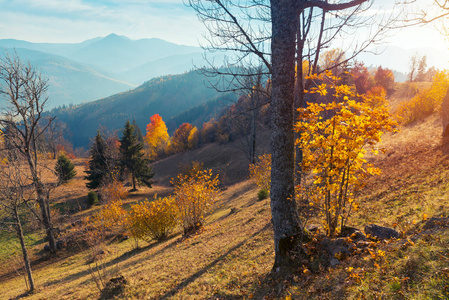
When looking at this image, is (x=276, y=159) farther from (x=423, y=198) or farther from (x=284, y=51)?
(x=423, y=198)

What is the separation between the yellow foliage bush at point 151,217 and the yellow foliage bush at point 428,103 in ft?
54.0

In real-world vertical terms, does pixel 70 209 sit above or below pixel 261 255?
below

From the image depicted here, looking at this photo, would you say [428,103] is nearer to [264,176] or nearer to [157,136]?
[264,176]

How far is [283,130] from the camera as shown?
408 centimetres

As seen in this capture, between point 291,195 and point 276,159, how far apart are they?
0.70 metres

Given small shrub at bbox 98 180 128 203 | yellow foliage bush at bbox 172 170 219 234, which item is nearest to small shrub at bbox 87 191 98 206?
small shrub at bbox 98 180 128 203

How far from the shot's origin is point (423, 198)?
5293 mm

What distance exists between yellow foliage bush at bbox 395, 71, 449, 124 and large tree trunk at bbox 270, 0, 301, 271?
16.2 metres

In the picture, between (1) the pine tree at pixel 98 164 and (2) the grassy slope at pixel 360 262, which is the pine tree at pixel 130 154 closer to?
(1) the pine tree at pixel 98 164

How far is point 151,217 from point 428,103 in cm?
2030

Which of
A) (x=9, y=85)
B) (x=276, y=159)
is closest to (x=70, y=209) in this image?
(x=9, y=85)

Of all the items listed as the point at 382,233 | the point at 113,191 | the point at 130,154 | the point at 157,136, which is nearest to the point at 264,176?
the point at 382,233

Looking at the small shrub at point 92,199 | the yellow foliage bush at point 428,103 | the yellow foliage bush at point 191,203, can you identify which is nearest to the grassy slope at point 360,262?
the yellow foliage bush at point 191,203

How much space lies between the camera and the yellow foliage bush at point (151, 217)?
1184 cm
